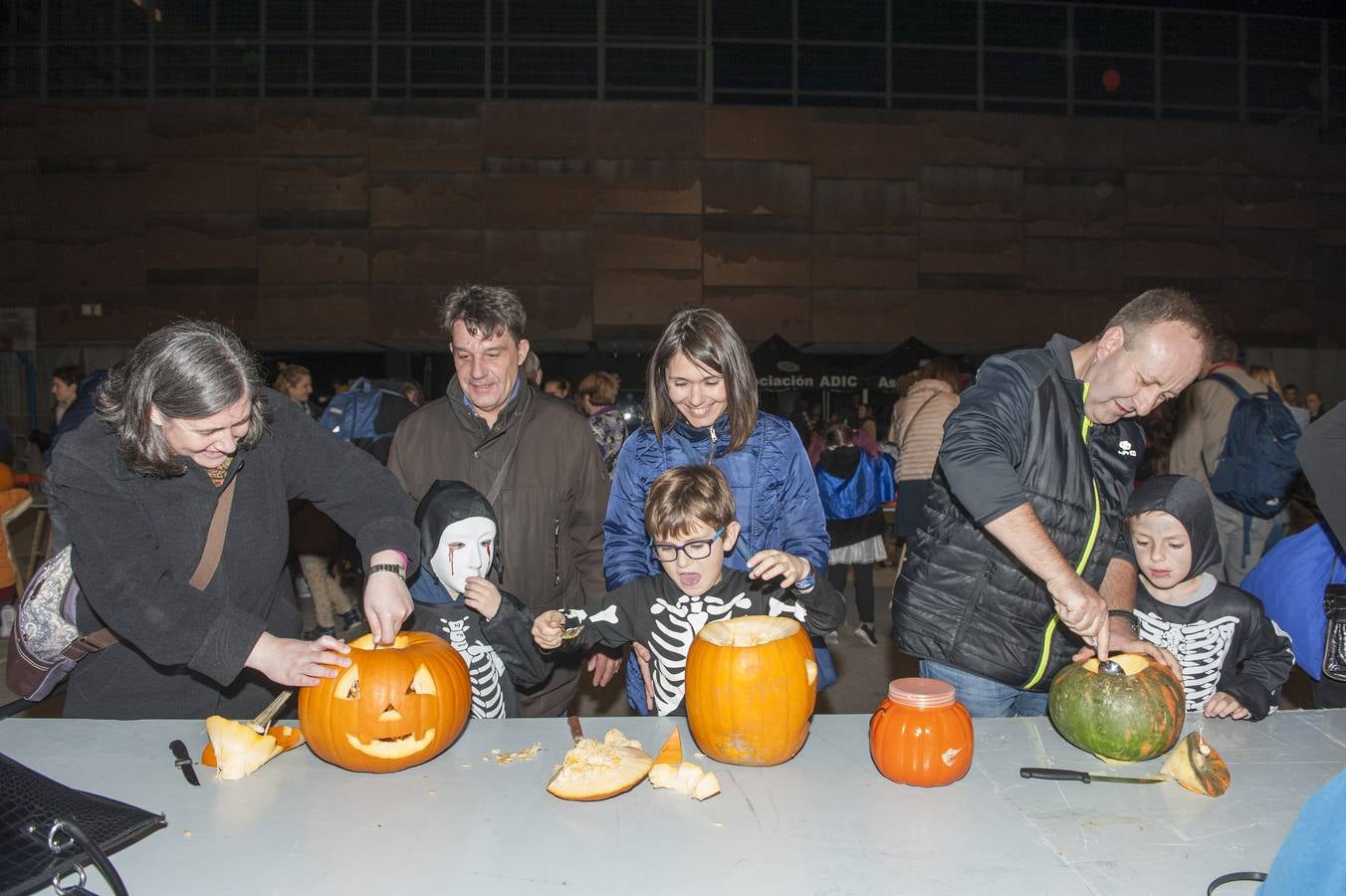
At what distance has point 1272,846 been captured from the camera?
1522 mm

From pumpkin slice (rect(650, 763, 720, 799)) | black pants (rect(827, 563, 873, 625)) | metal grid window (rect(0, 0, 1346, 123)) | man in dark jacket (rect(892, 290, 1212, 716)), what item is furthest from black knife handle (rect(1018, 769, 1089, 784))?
metal grid window (rect(0, 0, 1346, 123))

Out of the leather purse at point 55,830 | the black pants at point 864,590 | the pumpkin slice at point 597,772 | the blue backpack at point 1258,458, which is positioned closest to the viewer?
the leather purse at point 55,830

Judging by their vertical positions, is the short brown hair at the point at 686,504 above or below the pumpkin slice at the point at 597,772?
above

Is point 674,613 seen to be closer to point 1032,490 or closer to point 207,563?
point 1032,490

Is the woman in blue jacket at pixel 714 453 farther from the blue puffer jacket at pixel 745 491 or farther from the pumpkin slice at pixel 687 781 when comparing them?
the pumpkin slice at pixel 687 781

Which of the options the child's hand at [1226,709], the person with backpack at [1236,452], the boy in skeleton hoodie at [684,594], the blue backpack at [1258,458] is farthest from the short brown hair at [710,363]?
the blue backpack at [1258,458]

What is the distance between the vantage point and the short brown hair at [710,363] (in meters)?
2.40

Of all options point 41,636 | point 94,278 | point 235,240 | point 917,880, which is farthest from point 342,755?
point 94,278

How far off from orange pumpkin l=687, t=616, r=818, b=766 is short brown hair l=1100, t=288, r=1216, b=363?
3.28 ft

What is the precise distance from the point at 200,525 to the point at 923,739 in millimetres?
1571

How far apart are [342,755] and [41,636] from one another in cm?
80

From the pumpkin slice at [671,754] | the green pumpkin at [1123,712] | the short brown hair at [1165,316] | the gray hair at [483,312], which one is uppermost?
the gray hair at [483,312]

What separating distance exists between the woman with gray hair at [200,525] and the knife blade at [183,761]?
0.49ft

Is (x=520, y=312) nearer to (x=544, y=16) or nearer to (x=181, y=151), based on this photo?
(x=544, y=16)
